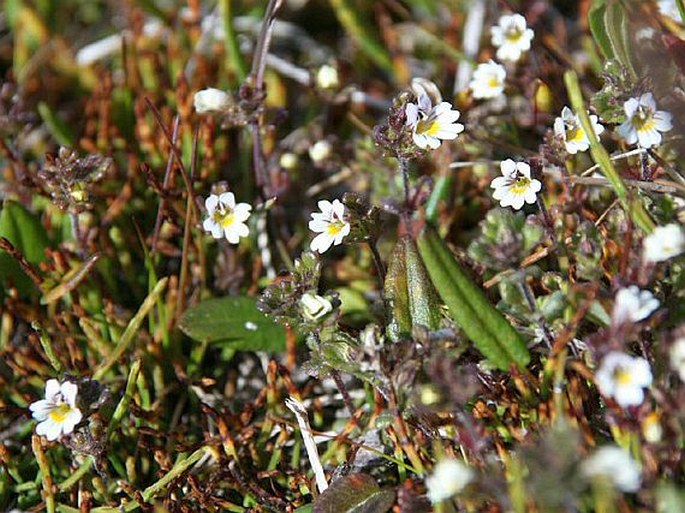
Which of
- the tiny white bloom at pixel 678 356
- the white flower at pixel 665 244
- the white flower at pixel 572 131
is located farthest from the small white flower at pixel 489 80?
the tiny white bloom at pixel 678 356

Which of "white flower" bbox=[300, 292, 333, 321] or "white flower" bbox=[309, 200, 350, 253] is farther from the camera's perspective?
"white flower" bbox=[309, 200, 350, 253]

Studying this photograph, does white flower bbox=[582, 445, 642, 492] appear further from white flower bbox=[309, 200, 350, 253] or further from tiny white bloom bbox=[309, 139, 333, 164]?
tiny white bloom bbox=[309, 139, 333, 164]

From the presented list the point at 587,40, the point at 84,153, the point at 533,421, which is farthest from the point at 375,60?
the point at 533,421

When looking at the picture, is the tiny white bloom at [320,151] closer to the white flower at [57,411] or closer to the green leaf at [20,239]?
the green leaf at [20,239]

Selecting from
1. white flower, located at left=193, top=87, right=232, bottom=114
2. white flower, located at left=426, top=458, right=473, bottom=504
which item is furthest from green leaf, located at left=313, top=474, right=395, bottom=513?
white flower, located at left=193, top=87, right=232, bottom=114

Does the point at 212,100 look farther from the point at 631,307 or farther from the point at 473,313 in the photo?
the point at 631,307

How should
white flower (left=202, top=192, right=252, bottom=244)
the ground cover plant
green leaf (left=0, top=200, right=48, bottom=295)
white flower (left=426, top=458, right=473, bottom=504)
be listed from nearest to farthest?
white flower (left=426, top=458, right=473, bottom=504) → the ground cover plant → white flower (left=202, top=192, right=252, bottom=244) → green leaf (left=0, top=200, right=48, bottom=295)

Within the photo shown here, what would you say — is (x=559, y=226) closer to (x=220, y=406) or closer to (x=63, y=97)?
(x=220, y=406)
